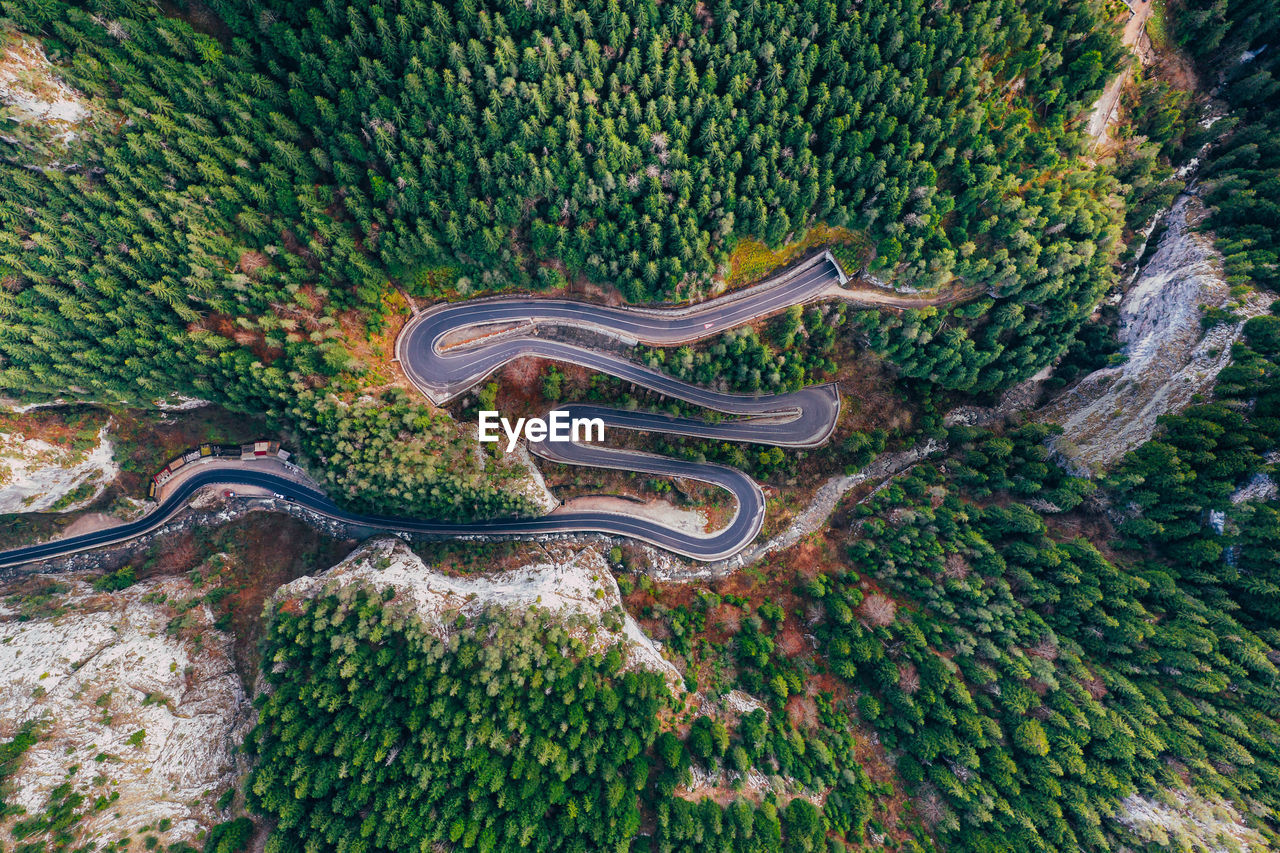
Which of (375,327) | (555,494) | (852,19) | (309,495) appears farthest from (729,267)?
(309,495)

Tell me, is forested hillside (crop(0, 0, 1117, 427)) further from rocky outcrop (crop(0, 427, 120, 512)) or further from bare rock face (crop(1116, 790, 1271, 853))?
bare rock face (crop(1116, 790, 1271, 853))

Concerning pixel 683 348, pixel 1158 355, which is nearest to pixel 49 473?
pixel 683 348

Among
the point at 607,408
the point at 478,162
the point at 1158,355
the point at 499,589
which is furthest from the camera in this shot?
the point at 607,408

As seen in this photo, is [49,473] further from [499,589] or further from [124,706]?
[499,589]

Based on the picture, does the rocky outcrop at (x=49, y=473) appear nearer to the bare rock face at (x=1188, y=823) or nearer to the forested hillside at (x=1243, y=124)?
the bare rock face at (x=1188, y=823)

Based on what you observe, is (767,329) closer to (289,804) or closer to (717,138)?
(717,138)

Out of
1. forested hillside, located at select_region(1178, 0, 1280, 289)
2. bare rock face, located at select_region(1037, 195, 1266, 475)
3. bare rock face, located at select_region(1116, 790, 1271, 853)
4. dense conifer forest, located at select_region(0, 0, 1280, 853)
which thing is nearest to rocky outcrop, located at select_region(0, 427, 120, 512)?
dense conifer forest, located at select_region(0, 0, 1280, 853)
